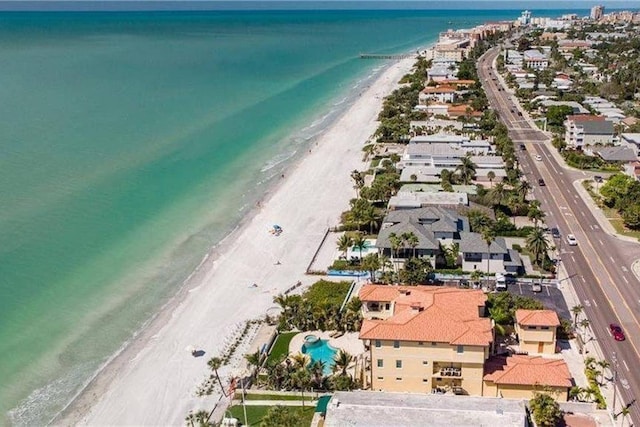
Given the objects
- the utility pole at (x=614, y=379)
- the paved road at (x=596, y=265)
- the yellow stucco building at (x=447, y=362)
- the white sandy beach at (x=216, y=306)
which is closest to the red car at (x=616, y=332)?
the paved road at (x=596, y=265)

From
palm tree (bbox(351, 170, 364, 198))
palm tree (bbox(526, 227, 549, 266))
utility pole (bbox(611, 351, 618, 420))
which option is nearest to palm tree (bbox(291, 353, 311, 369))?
utility pole (bbox(611, 351, 618, 420))

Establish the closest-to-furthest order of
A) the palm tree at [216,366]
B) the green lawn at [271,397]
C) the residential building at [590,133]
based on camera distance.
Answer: the green lawn at [271,397] → the palm tree at [216,366] → the residential building at [590,133]

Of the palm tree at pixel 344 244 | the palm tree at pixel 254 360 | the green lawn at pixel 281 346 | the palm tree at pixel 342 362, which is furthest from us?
the palm tree at pixel 344 244

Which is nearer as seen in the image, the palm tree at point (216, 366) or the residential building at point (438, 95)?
the palm tree at point (216, 366)

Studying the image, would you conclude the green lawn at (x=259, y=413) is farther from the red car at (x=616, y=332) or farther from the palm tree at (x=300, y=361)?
the red car at (x=616, y=332)

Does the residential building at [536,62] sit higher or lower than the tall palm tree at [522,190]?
lower

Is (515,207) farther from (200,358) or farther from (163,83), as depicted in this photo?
(163,83)

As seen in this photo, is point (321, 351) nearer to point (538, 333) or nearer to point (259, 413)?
point (259, 413)

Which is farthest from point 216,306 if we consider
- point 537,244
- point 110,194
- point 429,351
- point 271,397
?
point 110,194
